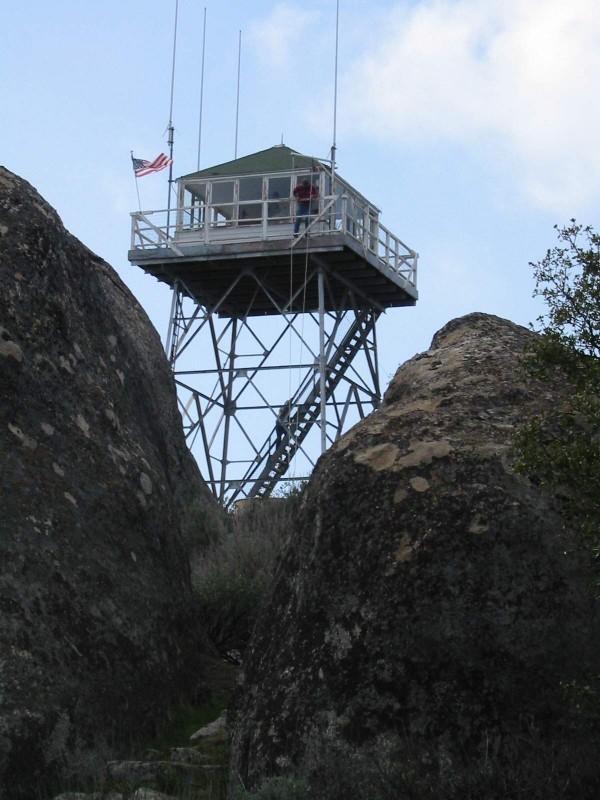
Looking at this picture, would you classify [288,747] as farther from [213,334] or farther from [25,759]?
[213,334]

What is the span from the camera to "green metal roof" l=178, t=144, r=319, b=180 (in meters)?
35.2

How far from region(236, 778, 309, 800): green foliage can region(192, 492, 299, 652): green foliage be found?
288cm

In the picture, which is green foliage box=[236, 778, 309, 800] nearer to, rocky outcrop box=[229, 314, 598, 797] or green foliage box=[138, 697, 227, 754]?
rocky outcrop box=[229, 314, 598, 797]

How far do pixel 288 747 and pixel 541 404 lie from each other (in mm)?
2921

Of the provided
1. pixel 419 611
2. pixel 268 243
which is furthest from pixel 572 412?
pixel 268 243

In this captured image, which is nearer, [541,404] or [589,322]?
[589,322]

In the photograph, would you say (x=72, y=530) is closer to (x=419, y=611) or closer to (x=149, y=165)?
(x=419, y=611)

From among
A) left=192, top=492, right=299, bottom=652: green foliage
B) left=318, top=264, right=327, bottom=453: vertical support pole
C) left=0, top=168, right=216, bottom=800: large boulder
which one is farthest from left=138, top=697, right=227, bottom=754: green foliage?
left=318, top=264, right=327, bottom=453: vertical support pole

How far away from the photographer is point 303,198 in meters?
32.9

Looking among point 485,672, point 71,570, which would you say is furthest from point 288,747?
point 71,570

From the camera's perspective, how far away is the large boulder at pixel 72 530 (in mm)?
9023

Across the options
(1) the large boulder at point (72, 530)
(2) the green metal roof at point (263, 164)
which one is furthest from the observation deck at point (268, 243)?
(1) the large boulder at point (72, 530)

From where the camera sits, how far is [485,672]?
8227 mm

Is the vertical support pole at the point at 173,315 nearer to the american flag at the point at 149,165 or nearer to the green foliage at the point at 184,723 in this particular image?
the american flag at the point at 149,165
